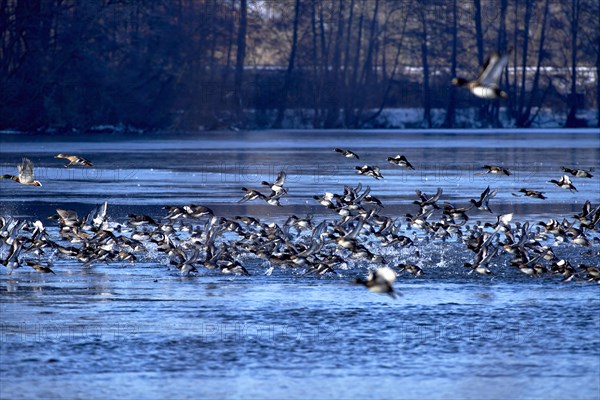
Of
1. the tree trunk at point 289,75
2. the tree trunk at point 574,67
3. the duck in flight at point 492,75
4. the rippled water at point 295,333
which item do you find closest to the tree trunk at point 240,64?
the tree trunk at point 289,75

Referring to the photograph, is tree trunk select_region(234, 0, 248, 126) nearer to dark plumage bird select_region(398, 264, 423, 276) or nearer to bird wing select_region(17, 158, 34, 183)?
bird wing select_region(17, 158, 34, 183)

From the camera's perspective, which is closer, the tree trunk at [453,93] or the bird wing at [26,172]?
the bird wing at [26,172]

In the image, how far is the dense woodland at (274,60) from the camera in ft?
184

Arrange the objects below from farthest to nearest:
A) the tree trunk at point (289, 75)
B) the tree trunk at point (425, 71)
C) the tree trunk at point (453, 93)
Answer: the tree trunk at point (425, 71) < the tree trunk at point (453, 93) < the tree trunk at point (289, 75)

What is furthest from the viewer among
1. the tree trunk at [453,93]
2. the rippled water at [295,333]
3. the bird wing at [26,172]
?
the tree trunk at [453,93]

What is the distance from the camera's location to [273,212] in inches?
724

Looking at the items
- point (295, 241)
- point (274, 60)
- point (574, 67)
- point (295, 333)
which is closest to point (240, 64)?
point (274, 60)

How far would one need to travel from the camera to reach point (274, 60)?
77.4 meters

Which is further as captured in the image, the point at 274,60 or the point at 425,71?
the point at 274,60

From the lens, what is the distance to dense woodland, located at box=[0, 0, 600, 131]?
5603 centimetres

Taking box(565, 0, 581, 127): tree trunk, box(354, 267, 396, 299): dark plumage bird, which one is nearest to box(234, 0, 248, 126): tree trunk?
box(565, 0, 581, 127): tree trunk

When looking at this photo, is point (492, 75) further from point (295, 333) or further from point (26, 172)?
point (26, 172)

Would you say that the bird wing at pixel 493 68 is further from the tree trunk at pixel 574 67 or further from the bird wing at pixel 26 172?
the tree trunk at pixel 574 67

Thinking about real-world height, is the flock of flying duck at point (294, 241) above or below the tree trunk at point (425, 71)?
below
